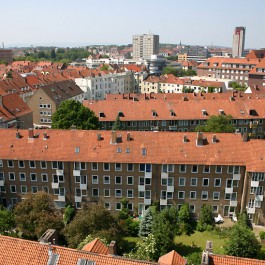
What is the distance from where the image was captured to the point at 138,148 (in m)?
51.4

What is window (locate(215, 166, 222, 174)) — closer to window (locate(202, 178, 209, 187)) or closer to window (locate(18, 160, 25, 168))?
window (locate(202, 178, 209, 187))

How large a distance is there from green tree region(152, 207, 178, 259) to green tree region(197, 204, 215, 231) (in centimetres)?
421

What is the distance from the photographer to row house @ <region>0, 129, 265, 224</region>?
4972 centimetres

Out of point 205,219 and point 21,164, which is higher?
point 21,164

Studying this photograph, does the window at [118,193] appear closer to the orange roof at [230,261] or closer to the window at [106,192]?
the window at [106,192]

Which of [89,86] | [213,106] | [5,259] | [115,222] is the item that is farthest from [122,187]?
[89,86]

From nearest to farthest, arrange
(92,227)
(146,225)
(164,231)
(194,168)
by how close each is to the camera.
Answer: (92,227) < (164,231) < (146,225) < (194,168)

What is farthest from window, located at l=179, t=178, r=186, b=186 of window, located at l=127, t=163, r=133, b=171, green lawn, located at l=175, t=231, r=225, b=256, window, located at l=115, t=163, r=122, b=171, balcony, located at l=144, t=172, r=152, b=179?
window, located at l=115, t=163, r=122, b=171

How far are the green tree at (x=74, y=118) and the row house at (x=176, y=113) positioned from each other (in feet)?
28.7

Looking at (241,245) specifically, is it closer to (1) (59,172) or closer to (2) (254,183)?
(2) (254,183)

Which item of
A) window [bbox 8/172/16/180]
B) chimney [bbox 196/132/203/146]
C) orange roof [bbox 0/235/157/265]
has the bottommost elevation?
window [bbox 8/172/16/180]

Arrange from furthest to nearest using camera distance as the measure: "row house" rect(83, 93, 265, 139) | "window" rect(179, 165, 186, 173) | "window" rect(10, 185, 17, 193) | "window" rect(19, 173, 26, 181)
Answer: "row house" rect(83, 93, 265, 139)
"window" rect(10, 185, 17, 193)
"window" rect(19, 173, 26, 181)
"window" rect(179, 165, 186, 173)

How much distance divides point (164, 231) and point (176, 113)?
42199 mm

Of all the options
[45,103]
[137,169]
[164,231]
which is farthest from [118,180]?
[45,103]
